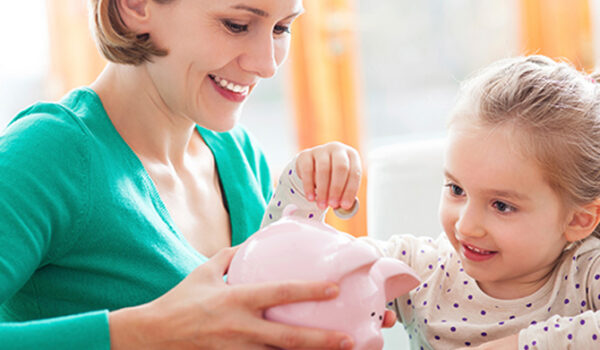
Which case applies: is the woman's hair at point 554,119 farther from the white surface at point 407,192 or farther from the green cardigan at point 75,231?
the green cardigan at point 75,231

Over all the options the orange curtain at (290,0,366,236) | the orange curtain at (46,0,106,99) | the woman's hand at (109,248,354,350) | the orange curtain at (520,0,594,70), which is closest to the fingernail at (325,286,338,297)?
the woman's hand at (109,248,354,350)

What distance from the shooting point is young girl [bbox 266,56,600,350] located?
110 centimetres

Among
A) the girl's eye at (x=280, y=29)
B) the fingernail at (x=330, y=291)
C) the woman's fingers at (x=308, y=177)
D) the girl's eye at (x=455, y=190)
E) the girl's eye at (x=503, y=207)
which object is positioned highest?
the girl's eye at (x=280, y=29)

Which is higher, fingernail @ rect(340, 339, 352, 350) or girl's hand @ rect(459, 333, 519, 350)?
fingernail @ rect(340, 339, 352, 350)

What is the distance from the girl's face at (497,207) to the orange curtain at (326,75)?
177 cm

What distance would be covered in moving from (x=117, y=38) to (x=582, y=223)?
0.88 metres

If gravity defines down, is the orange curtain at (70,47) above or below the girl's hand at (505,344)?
above

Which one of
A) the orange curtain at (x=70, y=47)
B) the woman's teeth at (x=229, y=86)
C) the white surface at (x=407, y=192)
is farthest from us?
the orange curtain at (x=70, y=47)

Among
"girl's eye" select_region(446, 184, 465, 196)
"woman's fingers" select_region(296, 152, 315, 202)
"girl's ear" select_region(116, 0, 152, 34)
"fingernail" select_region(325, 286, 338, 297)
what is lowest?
"girl's eye" select_region(446, 184, 465, 196)

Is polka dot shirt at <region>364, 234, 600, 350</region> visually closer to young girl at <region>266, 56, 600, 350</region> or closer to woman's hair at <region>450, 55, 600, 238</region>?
young girl at <region>266, 56, 600, 350</region>

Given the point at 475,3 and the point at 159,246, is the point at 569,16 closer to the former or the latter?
the point at 475,3

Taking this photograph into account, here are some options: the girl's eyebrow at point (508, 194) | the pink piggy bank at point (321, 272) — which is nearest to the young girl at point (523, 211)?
the girl's eyebrow at point (508, 194)

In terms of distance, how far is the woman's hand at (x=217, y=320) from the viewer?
829mm

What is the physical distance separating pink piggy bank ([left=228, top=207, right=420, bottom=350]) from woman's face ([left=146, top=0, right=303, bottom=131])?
431 millimetres
